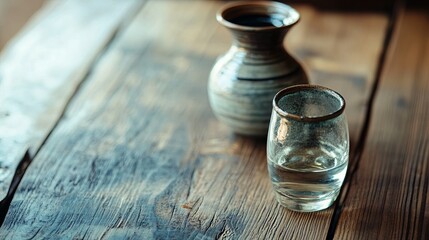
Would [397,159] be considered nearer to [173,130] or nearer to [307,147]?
[307,147]

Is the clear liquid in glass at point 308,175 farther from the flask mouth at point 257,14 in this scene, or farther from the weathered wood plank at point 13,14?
the weathered wood plank at point 13,14

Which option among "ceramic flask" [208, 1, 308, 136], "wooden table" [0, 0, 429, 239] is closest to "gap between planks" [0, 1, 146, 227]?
"wooden table" [0, 0, 429, 239]

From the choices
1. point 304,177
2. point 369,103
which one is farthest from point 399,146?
point 304,177

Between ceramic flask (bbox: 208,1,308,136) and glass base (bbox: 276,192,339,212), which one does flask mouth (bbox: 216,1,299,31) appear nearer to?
ceramic flask (bbox: 208,1,308,136)

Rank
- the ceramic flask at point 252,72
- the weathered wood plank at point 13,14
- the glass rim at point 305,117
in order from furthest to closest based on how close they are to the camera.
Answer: the weathered wood plank at point 13,14 → the ceramic flask at point 252,72 → the glass rim at point 305,117

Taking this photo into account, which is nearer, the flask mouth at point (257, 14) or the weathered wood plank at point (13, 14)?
the flask mouth at point (257, 14)

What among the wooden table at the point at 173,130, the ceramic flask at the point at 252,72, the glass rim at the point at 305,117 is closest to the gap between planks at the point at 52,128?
the wooden table at the point at 173,130

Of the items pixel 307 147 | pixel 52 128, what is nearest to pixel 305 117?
pixel 307 147
